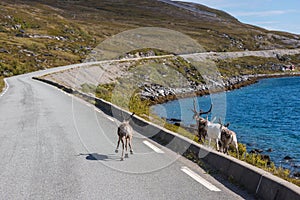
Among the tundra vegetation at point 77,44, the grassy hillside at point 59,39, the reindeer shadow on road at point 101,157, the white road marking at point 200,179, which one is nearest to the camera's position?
the white road marking at point 200,179

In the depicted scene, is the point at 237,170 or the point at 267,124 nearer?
the point at 237,170

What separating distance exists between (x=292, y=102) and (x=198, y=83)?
22809mm

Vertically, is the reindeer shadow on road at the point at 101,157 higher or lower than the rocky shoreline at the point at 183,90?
higher

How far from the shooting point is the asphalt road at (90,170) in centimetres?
697

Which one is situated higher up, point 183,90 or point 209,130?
point 209,130

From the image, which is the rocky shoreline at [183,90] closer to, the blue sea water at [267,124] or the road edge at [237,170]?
the blue sea water at [267,124]

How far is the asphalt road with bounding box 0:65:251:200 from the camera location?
6969 millimetres

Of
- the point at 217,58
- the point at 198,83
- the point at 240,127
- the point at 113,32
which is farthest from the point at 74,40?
the point at 240,127

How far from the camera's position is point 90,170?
8570 mm

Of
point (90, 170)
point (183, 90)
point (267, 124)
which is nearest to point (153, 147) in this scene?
point (90, 170)

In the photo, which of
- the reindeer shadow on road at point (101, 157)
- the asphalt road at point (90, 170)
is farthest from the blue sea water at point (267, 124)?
the reindeer shadow on road at point (101, 157)

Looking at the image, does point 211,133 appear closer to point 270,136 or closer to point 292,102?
point 270,136

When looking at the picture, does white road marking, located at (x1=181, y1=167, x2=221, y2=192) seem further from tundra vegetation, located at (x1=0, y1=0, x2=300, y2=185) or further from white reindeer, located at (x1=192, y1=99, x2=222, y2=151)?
tundra vegetation, located at (x1=0, y1=0, x2=300, y2=185)

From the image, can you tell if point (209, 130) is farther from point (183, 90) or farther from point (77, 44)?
point (77, 44)
